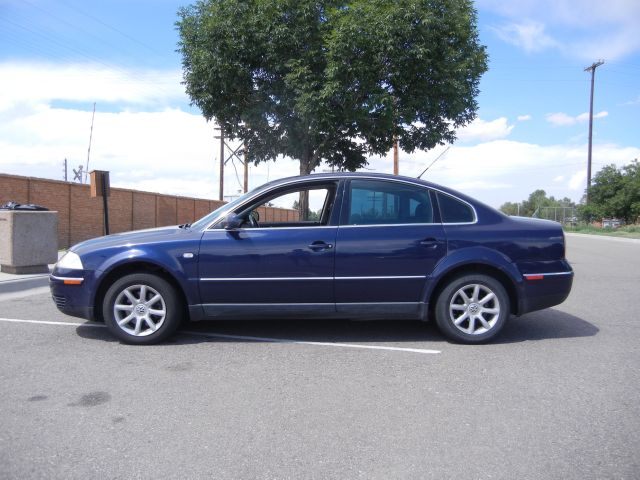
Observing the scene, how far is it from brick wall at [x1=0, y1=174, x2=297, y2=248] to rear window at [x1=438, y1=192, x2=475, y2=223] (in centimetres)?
666

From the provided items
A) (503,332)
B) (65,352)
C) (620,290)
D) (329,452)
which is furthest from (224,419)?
(620,290)

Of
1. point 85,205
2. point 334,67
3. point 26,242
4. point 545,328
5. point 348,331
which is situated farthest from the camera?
point 85,205

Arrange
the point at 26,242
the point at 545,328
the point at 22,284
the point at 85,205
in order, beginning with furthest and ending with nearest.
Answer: the point at 85,205
the point at 26,242
the point at 22,284
the point at 545,328

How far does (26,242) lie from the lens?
33.0 ft

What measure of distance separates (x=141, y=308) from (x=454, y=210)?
3244 mm

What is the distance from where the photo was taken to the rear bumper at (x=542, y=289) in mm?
5223

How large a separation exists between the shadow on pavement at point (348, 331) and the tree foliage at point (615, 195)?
48.7 m

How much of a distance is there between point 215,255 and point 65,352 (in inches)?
65.8

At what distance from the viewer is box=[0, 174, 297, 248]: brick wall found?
15.6m

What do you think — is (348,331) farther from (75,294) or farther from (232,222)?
(75,294)

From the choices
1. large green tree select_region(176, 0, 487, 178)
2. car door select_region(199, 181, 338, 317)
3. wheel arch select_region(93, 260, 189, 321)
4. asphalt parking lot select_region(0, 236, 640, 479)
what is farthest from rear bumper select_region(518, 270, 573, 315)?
large green tree select_region(176, 0, 487, 178)

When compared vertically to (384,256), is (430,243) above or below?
above

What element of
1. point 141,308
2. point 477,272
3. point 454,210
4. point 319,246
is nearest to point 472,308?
point 477,272

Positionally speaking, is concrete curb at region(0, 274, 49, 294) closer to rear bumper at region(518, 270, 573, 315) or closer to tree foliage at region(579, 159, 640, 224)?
rear bumper at region(518, 270, 573, 315)
